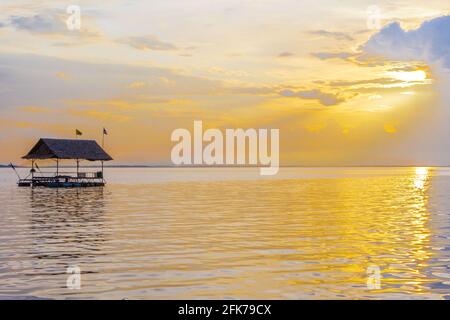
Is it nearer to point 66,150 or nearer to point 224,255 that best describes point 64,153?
point 66,150

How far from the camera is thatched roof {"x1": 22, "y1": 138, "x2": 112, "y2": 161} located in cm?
6656

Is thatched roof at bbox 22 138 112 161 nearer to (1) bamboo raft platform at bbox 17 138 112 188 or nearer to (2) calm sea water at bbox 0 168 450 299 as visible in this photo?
(1) bamboo raft platform at bbox 17 138 112 188

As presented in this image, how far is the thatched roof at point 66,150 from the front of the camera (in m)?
66.6

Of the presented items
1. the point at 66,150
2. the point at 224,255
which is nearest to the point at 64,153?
the point at 66,150

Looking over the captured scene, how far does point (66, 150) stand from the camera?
6756 cm

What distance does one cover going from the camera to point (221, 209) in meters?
39.4

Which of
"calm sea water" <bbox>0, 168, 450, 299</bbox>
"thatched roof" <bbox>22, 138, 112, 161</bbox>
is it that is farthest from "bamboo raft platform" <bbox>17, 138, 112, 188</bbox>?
"calm sea water" <bbox>0, 168, 450, 299</bbox>

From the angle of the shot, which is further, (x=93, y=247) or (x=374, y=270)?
(x=93, y=247)

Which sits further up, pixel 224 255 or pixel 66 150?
pixel 66 150

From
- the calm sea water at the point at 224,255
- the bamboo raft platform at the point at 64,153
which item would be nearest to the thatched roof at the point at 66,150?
the bamboo raft platform at the point at 64,153

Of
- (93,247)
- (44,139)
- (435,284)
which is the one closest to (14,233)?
(93,247)

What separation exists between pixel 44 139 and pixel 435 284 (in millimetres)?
58884

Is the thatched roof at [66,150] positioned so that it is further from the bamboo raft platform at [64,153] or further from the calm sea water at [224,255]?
the calm sea water at [224,255]
